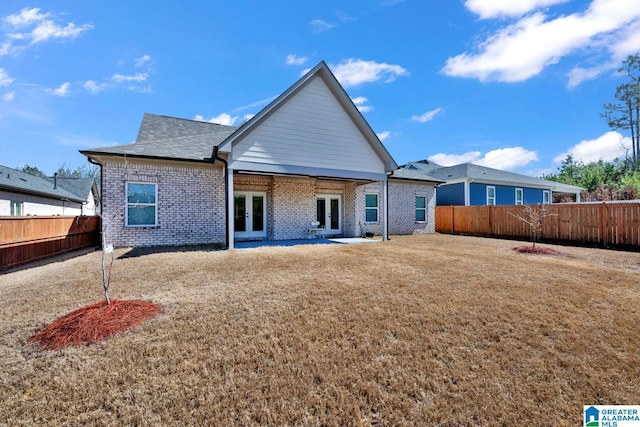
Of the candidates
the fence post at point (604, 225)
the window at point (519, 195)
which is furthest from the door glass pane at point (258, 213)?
the window at point (519, 195)

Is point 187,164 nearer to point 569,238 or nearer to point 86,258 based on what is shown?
point 86,258

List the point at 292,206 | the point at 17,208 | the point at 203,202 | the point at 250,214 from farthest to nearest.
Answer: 1. the point at 17,208
2. the point at 292,206
3. the point at 250,214
4. the point at 203,202

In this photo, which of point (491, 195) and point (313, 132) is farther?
point (491, 195)

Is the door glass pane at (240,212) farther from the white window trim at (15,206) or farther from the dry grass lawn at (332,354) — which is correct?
the white window trim at (15,206)

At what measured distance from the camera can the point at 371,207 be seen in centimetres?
1575

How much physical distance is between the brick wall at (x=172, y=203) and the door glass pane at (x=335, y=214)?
20.4 feet

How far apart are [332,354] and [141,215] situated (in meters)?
10.8

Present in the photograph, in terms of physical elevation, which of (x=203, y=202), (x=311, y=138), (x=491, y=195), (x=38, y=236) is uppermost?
(x=311, y=138)

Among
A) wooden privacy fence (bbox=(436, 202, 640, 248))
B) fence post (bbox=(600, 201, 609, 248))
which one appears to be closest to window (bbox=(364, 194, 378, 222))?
wooden privacy fence (bbox=(436, 202, 640, 248))

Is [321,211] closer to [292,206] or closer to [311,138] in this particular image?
[292,206]

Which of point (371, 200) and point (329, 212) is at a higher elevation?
point (371, 200)

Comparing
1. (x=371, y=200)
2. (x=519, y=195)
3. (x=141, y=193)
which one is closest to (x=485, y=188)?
(x=519, y=195)

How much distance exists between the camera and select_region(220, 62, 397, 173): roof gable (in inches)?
400

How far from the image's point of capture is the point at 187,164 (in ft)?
36.8
